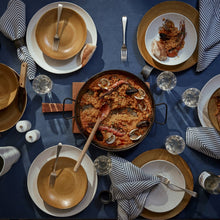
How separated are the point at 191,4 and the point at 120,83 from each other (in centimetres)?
116

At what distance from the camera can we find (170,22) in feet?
8.12

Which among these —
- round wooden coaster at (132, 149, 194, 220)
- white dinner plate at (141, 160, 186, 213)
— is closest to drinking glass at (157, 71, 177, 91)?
round wooden coaster at (132, 149, 194, 220)

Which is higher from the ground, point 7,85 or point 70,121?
point 7,85

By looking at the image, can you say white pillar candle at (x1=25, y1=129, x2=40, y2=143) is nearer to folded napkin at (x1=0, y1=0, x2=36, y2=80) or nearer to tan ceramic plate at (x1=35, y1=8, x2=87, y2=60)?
folded napkin at (x1=0, y1=0, x2=36, y2=80)

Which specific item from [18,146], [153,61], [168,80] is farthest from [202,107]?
[18,146]

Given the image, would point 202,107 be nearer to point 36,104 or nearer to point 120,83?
point 120,83

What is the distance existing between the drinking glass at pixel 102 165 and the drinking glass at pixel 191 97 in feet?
3.38

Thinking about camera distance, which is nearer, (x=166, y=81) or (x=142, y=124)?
(x=142, y=124)

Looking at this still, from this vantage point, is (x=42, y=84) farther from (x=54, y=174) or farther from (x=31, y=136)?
(x=54, y=174)

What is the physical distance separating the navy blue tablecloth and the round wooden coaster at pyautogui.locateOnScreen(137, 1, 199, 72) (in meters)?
0.06

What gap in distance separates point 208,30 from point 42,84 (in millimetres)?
1824

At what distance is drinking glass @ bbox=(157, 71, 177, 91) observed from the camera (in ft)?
8.13

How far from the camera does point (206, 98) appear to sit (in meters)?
2.47

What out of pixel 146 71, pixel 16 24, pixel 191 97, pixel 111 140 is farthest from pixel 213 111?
pixel 16 24
